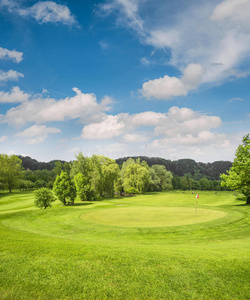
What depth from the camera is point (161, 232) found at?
56.4 feet

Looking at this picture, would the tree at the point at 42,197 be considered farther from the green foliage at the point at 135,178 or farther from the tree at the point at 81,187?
the green foliage at the point at 135,178

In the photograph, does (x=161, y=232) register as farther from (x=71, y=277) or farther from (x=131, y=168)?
(x=131, y=168)

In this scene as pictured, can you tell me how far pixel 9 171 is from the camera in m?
80.2

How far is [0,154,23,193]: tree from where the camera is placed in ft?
260

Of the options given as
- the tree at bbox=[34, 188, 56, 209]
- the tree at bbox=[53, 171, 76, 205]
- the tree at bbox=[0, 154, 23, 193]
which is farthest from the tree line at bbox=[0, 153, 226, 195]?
the tree at bbox=[34, 188, 56, 209]

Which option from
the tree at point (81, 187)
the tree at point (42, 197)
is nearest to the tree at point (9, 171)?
the tree at point (81, 187)

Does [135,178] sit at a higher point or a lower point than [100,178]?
lower

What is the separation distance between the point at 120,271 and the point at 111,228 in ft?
40.3

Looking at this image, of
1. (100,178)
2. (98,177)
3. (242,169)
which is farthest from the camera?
(100,178)

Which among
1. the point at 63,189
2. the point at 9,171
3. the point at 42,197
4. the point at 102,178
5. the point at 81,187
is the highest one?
the point at 9,171

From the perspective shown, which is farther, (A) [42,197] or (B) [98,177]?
(B) [98,177]

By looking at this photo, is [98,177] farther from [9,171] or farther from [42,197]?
[9,171]

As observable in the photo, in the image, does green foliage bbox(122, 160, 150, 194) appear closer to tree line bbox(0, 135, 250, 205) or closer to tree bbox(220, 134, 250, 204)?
tree line bbox(0, 135, 250, 205)

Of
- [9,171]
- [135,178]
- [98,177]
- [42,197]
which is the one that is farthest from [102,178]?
[9,171]
